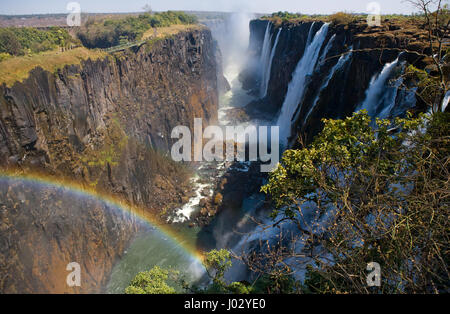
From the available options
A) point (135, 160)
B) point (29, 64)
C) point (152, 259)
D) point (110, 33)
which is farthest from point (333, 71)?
point (110, 33)

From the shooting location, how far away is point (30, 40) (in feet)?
98.1

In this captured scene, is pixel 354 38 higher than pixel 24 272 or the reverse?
Result: higher

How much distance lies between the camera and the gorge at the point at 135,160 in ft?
50.4

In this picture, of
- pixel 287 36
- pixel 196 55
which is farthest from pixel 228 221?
pixel 287 36

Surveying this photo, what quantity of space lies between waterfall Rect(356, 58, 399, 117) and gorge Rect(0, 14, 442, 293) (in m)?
0.08

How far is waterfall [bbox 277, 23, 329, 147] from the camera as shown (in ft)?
94.4

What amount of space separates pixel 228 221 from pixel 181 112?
16.5 metres

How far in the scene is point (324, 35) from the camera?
28516 millimetres

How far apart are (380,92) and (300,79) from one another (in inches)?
553

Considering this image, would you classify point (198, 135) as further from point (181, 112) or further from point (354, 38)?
point (354, 38)

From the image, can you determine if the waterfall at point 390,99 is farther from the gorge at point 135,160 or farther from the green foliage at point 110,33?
the green foliage at point 110,33

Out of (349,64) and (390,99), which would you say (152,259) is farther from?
(349,64)

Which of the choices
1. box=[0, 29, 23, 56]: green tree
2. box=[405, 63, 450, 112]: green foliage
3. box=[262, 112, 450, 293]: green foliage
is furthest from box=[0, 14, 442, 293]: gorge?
box=[0, 29, 23, 56]: green tree

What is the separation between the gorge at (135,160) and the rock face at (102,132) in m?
0.08
